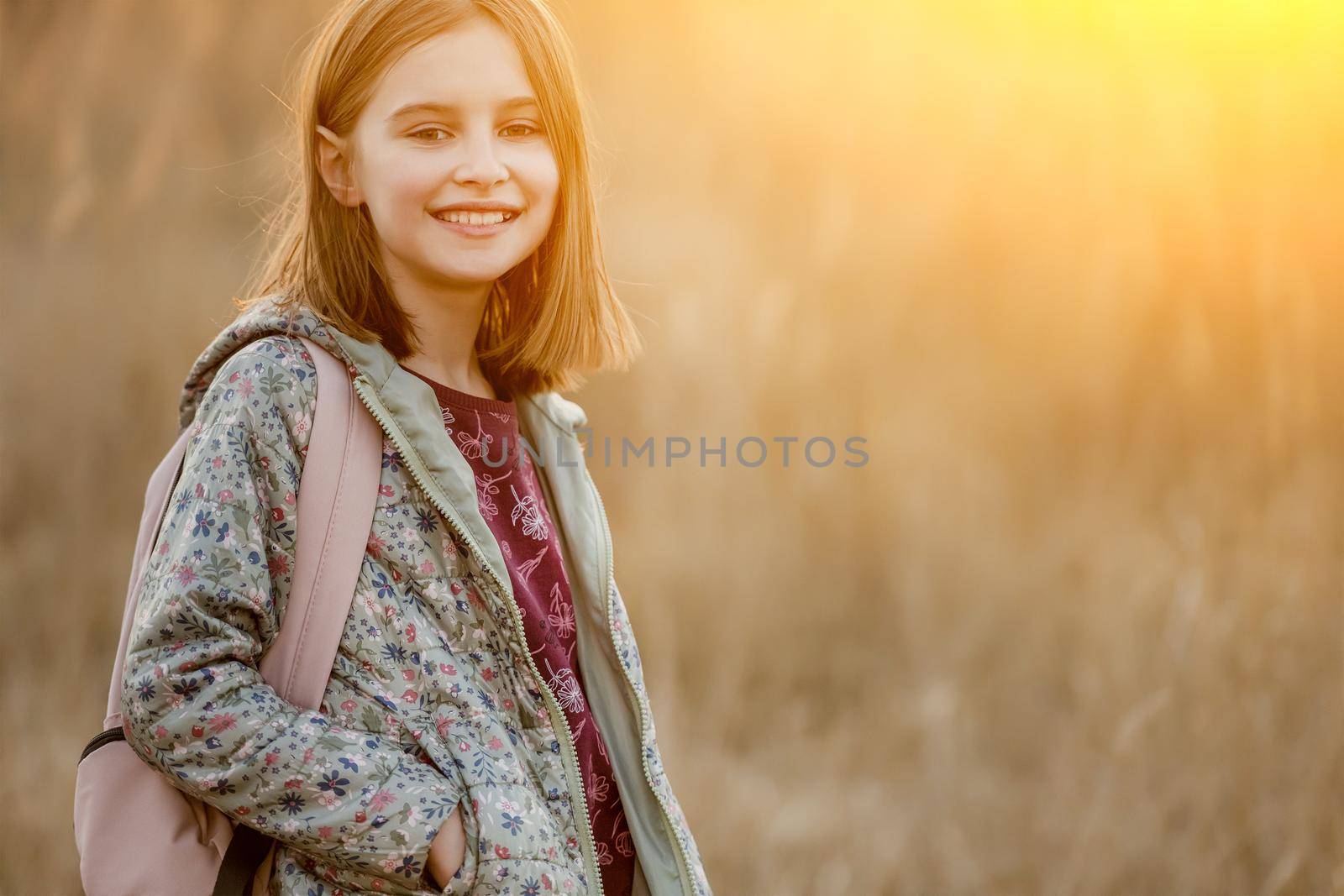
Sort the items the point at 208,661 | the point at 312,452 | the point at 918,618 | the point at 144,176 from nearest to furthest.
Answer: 1. the point at 208,661
2. the point at 312,452
3. the point at 144,176
4. the point at 918,618

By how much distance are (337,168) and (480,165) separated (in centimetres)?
21

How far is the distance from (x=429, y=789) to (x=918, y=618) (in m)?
2.31

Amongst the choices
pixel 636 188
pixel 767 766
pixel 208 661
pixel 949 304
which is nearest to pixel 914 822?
pixel 767 766

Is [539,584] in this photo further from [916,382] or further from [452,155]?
[916,382]

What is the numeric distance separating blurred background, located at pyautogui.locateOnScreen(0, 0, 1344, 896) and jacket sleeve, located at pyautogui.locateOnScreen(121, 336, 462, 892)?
1927 mm

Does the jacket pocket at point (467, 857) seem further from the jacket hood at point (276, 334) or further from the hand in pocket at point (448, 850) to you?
the jacket hood at point (276, 334)

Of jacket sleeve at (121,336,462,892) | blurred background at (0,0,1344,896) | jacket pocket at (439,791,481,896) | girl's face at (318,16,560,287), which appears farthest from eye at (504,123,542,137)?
blurred background at (0,0,1344,896)

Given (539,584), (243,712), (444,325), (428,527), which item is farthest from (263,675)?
(444,325)

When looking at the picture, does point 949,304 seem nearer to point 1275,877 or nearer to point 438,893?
point 1275,877

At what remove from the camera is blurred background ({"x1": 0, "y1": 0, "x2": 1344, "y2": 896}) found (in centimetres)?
298

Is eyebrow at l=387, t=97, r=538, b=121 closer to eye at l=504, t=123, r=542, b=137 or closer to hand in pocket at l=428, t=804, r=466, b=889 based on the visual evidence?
eye at l=504, t=123, r=542, b=137

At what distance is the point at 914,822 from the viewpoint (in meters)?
3.16

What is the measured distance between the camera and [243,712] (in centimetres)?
111

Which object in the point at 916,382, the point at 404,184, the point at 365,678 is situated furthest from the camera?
the point at 916,382
